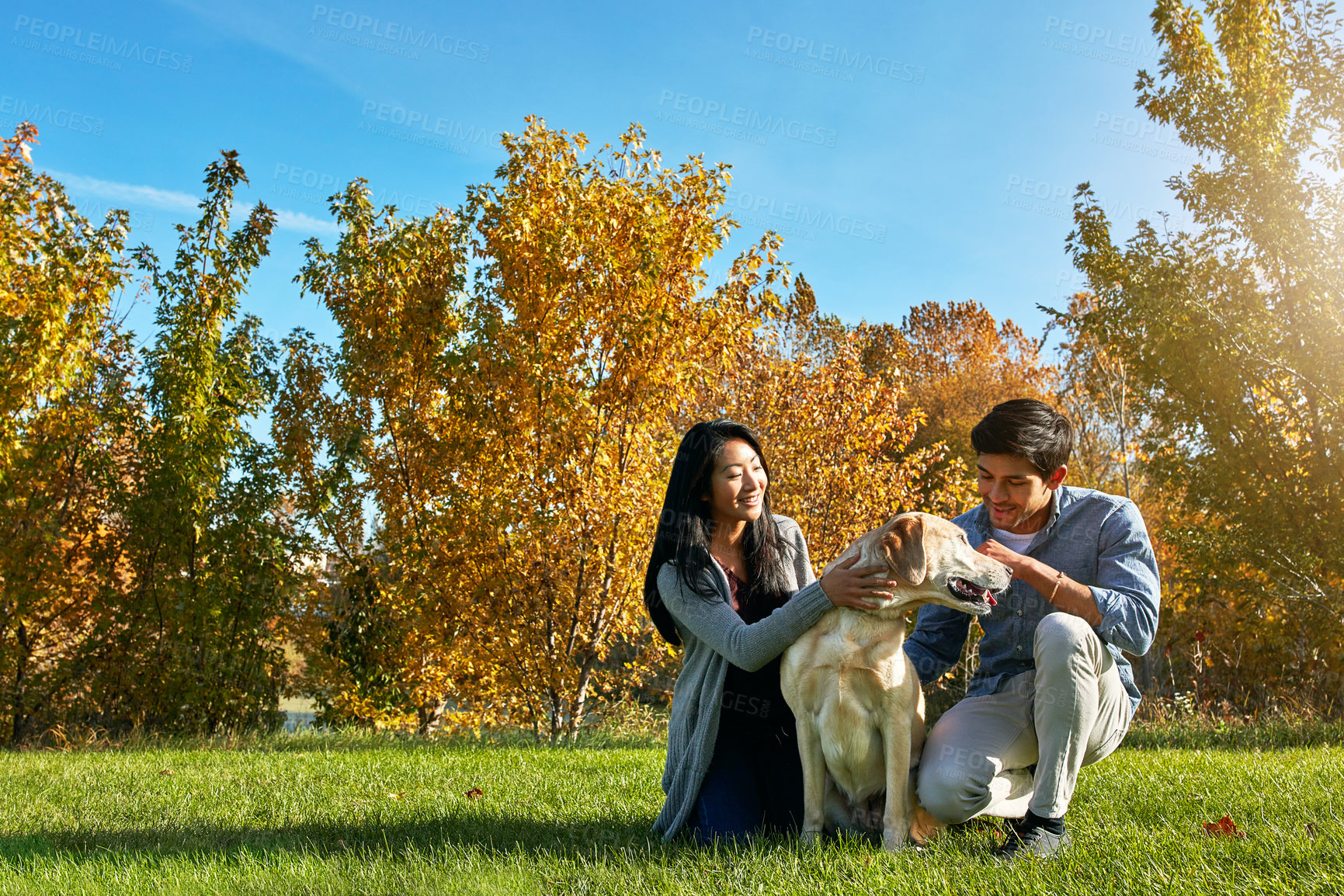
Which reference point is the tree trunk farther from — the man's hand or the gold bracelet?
the gold bracelet

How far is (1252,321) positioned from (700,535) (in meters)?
7.01

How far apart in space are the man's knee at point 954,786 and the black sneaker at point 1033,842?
13 cm

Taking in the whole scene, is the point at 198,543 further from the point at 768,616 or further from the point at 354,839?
the point at 768,616

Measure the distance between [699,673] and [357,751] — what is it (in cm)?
409

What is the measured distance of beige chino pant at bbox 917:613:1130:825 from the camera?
2721mm

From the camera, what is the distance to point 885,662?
8.98ft

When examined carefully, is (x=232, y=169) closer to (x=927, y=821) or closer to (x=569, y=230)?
(x=569, y=230)

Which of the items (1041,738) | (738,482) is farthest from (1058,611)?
(738,482)

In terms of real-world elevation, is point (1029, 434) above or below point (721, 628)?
above

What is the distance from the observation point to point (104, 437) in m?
9.00

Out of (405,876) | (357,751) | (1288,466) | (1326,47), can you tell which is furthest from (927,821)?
(1326,47)

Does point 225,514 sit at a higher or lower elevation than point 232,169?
lower

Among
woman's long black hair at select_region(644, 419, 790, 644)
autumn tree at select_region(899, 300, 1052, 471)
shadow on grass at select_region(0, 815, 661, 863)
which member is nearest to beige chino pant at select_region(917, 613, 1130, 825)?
woman's long black hair at select_region(644, 419, 790, 644)

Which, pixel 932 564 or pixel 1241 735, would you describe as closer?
pixel 932 564
